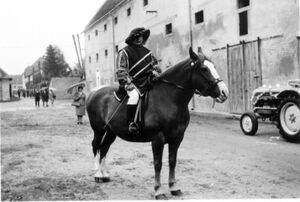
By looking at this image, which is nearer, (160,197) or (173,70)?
(160,197)

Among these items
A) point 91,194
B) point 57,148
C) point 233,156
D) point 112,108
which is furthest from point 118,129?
point 57,148

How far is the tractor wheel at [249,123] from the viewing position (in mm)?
9922

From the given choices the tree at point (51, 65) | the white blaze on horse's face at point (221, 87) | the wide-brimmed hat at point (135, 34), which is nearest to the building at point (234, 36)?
the wide-brimmed hat at point (135, 34)

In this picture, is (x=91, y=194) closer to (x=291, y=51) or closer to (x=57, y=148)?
(x=57, y=148)

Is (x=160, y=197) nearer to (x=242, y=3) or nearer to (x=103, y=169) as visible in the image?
(x=103, y=169)

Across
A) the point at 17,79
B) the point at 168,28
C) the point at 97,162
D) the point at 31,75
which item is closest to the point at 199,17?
the point at 168,28

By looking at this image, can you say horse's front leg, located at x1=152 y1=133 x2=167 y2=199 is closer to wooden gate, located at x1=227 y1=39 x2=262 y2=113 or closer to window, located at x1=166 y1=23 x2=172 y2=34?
wooden gate, located at x1=227 y1=39 x2=262 y2=113

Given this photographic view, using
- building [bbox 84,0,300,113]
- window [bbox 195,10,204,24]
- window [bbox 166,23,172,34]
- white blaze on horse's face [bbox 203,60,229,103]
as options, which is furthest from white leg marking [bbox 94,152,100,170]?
window [bbox 166,23,172,34]

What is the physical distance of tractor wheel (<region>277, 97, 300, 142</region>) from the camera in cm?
852

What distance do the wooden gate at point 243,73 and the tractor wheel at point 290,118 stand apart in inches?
199

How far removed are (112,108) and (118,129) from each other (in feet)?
1.20

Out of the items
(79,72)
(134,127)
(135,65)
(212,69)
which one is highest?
(79,72)

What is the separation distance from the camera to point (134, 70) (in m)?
4.92

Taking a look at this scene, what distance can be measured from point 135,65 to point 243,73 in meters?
10.7
